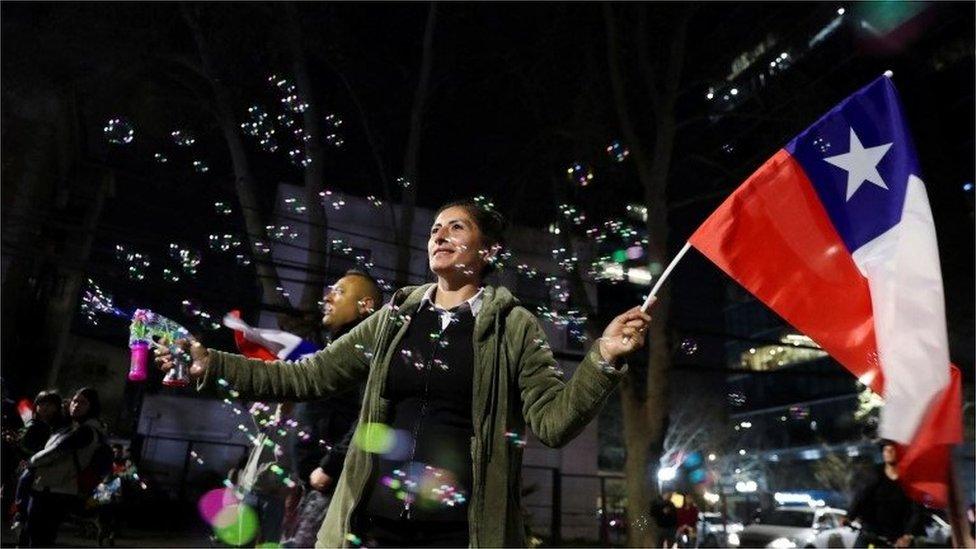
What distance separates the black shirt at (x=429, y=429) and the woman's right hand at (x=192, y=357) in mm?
602

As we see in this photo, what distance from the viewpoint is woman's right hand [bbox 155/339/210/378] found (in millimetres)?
2250

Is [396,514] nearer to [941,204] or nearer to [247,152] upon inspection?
[247,152]

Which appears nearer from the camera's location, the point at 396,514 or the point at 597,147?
the point at 396,514

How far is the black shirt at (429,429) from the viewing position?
2018 mm

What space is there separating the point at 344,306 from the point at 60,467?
13.2ft

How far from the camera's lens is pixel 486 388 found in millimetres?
2121

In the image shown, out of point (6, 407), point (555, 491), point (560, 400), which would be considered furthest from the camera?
point (555, 491)

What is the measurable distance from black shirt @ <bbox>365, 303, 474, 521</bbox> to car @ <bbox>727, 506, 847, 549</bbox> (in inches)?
540

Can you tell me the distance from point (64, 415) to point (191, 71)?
29.5 ft

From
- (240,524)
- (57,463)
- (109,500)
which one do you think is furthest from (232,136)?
(240,524)

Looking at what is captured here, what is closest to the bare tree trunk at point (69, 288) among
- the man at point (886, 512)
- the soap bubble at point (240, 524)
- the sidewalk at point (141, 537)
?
the sidewalk at point (141, 537)

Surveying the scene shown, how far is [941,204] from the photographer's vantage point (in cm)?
2078

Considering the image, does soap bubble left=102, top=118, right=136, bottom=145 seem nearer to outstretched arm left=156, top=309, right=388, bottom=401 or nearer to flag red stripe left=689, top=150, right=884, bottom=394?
outstretched arm left=156, top=309, right=388, bottom=401

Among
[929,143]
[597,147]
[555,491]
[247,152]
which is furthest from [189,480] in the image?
[929,143]
